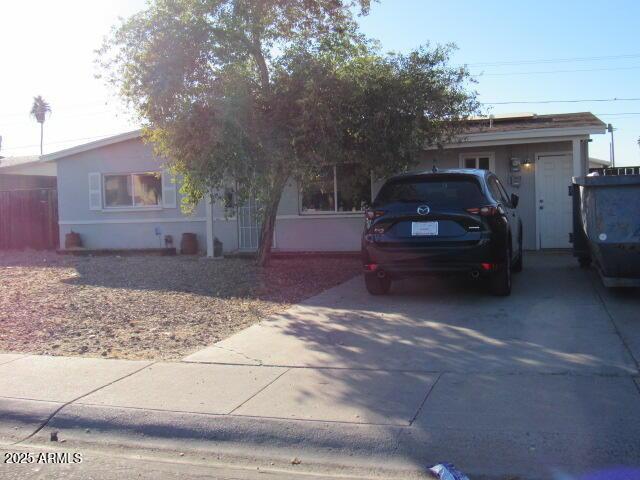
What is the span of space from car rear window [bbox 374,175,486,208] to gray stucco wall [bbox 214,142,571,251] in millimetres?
5576

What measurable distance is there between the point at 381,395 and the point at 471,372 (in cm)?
94

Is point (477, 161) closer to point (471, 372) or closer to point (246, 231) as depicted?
point (246, 231)

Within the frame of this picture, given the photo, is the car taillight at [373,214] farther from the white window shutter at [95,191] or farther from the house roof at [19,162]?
the house roof at [19,162]

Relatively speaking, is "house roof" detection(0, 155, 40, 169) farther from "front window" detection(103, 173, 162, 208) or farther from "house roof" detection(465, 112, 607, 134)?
"house roof" detection(465, 112, 607, 134)

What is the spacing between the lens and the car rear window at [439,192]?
7.81 m

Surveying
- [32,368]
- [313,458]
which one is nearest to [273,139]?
[32,368]

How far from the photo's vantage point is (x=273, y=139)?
968 centimetres

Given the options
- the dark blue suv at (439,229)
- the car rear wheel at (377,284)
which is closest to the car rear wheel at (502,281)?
the dark blue suv at (439,229)

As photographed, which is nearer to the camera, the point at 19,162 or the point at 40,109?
the point at 19,162

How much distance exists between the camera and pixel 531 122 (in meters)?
14.7

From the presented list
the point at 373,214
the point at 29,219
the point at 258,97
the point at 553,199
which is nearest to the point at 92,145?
the point at 29,219

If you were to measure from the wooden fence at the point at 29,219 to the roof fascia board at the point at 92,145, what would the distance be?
4.76 feet

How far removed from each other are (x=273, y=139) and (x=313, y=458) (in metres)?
6.49

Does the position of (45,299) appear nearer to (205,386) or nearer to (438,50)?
(205,386)
